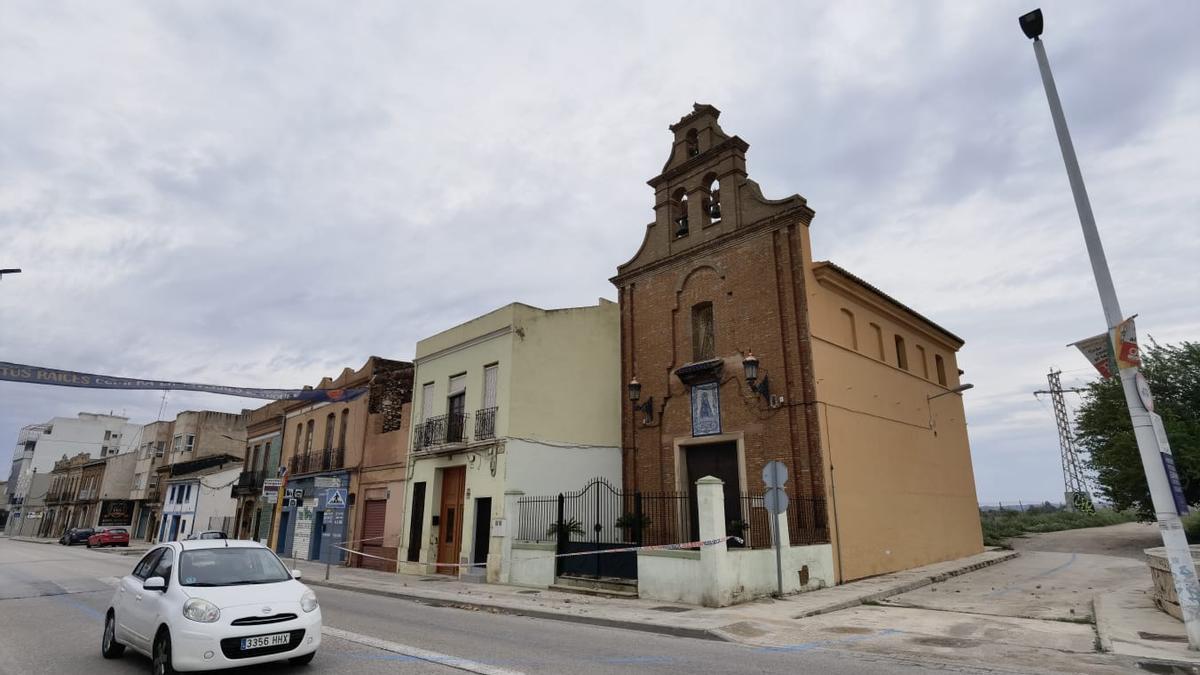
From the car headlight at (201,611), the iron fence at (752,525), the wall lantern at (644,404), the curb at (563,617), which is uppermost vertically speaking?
the wall lantern at (644,404)

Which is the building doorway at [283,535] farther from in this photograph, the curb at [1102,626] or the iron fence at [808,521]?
the curb at [1102,626]

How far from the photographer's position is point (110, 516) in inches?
2170

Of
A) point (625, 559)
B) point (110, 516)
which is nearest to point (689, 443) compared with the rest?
point (625, 559)

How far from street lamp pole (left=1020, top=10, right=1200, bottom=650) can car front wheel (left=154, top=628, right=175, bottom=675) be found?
10.6m

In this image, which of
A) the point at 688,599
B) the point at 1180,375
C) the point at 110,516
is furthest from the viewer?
the point at 110,516

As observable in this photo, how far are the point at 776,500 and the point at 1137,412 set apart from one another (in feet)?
20.3

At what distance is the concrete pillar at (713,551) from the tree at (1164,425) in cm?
1823

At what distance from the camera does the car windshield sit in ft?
22.8

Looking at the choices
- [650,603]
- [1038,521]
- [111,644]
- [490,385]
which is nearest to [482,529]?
[490,385]

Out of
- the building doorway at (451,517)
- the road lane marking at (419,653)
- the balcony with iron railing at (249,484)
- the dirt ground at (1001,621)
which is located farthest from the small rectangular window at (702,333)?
the balcony with iron railing at (249,484)

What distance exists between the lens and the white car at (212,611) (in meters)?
6.09

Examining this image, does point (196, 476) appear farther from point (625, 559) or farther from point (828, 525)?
point (828, 525)

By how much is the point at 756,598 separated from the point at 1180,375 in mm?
20901

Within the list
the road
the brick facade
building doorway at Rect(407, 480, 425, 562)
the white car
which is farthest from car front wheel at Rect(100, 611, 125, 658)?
building doorway at Rect(407, 480, 425, 562)
